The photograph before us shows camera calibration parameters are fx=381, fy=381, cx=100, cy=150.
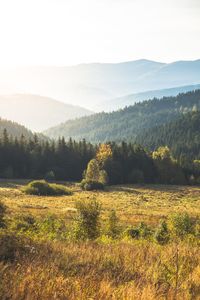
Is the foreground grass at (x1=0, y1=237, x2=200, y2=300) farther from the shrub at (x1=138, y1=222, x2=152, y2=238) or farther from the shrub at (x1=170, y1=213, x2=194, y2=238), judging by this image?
the shrub at (x1=170, y1=213, x2=194, y2=238)

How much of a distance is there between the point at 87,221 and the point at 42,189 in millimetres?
64410

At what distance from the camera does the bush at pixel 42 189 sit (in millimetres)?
85875

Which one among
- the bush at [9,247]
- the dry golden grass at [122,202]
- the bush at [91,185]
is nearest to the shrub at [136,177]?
the dry golden grass at [122,202]

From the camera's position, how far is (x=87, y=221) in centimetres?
2516

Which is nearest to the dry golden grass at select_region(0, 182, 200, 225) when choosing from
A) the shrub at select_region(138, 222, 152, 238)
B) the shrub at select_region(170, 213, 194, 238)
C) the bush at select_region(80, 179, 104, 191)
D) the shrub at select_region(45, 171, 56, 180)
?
the bush at select_region(80, 179, 104, 191)

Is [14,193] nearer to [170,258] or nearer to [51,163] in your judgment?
[51,163]

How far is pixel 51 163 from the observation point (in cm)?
12475

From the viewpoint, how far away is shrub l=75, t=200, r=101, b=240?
80.1 feet

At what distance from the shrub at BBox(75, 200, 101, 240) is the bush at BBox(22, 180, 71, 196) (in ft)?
197

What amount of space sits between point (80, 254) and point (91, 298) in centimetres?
385

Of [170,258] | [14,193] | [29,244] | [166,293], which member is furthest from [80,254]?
[14,193]

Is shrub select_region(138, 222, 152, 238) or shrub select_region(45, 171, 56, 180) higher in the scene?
shrub select_region(45, 171, 56, 180)

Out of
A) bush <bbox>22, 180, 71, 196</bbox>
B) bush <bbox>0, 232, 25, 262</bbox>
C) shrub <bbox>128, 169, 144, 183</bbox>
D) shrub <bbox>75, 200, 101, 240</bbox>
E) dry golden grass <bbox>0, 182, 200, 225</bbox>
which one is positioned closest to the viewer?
bush <bbox>0, 232, 25, 262</bbox>

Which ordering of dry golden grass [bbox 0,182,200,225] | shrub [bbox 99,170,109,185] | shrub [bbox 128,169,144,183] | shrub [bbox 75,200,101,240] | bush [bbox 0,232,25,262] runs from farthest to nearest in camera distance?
shrub [bbox 128,169,144,183] < shrub [bbox 99,170,109,185] < dry golden grass [bbox 0,182,200,225] < shrub [bbox 75,200,101,240] < bush [bbox 0,232,25,262]
